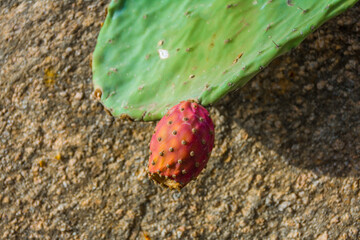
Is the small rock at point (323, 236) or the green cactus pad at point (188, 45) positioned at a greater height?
the green cactus pad at point (188, 45)

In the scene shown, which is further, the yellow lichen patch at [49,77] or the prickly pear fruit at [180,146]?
the yellow lichen patch at [49,77]

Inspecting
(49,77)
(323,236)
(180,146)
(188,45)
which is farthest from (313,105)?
(49,77)

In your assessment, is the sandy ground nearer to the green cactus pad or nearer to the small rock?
the small rock

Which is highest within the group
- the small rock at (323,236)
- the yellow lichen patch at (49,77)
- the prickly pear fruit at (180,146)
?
the prickly pear fruit at (180,146)

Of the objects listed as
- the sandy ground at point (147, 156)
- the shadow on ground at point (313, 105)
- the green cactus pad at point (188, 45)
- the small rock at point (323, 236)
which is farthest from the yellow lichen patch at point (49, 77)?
the small rock at point (323, 236)

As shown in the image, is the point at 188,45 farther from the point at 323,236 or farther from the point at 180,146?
the point at 323,236

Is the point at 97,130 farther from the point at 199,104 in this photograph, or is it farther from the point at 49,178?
the point at 199,104

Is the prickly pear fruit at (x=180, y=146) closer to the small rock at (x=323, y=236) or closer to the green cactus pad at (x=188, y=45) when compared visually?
the green cactus pad at (x=188, y=45)
